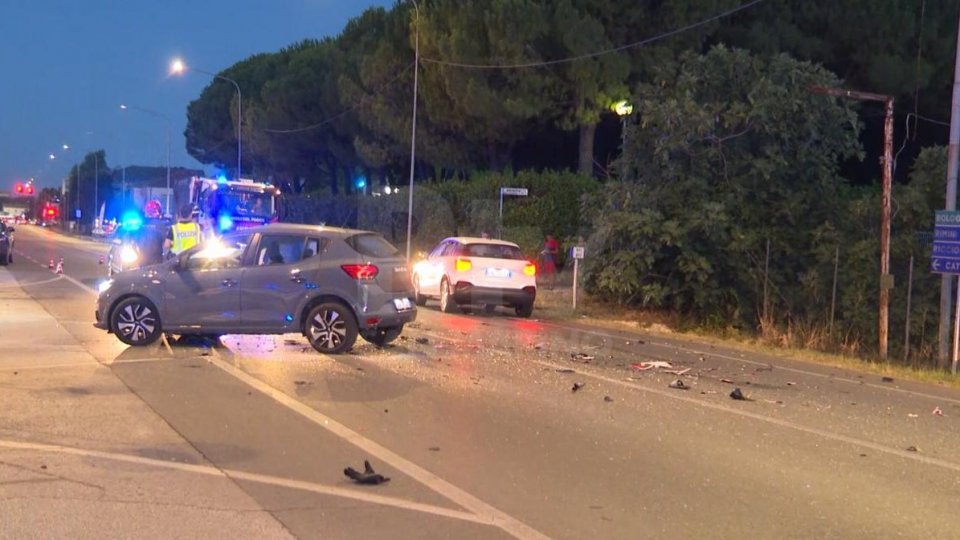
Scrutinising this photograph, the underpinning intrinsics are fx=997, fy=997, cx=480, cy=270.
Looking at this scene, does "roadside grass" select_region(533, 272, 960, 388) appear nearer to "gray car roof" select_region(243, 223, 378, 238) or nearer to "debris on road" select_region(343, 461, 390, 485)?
"gray car roof" select_region(243, 223, 378, 238)

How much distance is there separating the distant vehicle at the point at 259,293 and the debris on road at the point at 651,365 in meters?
3.58

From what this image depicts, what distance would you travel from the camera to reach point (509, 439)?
8.77 m

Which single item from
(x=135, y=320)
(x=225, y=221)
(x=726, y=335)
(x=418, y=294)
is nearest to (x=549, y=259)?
(x=418, y=294)

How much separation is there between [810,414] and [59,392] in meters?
7.86

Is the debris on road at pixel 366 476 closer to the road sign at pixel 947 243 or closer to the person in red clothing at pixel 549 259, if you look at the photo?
the road sign at pixel 947 243

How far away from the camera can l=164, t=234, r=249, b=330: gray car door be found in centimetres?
1356

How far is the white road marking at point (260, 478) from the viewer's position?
6589 mm

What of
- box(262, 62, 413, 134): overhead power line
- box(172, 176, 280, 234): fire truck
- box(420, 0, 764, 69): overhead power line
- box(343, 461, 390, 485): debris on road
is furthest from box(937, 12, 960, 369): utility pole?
box(262, 62, 413, 134): overhead power line

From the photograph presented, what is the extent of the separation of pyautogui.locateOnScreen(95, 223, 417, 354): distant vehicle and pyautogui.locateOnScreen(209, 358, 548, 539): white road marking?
239cm

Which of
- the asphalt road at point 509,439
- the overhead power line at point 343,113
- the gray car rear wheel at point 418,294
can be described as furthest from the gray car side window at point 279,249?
the overhead power line at point 343,113

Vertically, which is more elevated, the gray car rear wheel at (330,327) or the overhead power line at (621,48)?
the overhead power line at (621,48)

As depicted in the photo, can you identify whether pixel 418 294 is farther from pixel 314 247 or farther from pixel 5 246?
pixel 5 246

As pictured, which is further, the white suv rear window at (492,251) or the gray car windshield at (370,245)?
the white suv rear window at (492,251)

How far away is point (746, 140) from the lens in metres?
22.0
